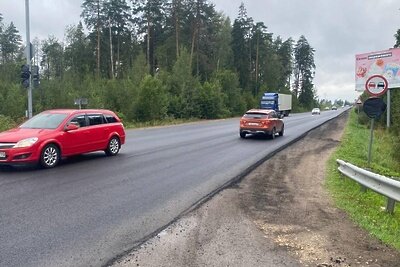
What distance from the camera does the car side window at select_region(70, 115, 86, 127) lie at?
11.8m

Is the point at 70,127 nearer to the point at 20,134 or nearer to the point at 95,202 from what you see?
the point at 20,134

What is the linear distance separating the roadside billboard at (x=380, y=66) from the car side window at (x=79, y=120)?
19104 mm

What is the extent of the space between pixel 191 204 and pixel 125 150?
822 cm

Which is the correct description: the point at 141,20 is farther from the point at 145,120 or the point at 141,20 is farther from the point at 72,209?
the point at 72,209

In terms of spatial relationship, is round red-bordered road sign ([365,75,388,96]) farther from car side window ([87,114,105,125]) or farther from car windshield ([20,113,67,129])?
car windshield ([20,113,67,129])

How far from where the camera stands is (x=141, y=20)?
188ft

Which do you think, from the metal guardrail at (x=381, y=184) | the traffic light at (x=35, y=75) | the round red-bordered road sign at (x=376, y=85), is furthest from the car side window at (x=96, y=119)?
the traffic light at (x=35, y=75)

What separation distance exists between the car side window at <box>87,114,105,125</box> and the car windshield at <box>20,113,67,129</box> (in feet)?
3.33

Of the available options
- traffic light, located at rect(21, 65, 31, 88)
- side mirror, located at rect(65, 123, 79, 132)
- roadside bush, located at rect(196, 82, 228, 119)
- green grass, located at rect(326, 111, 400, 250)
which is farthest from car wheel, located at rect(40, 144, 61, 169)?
roadside bush, located at rect(196, 82, 228, 119)

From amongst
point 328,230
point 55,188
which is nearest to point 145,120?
point 55,188

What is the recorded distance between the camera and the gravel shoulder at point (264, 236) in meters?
4.67

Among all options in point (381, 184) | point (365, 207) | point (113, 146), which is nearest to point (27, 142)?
point (113, 146)

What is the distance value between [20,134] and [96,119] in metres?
2.80

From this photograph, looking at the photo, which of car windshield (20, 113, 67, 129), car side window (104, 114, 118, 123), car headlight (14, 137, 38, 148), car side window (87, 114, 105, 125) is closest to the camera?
car headlight (14, 137, 38, 148)
